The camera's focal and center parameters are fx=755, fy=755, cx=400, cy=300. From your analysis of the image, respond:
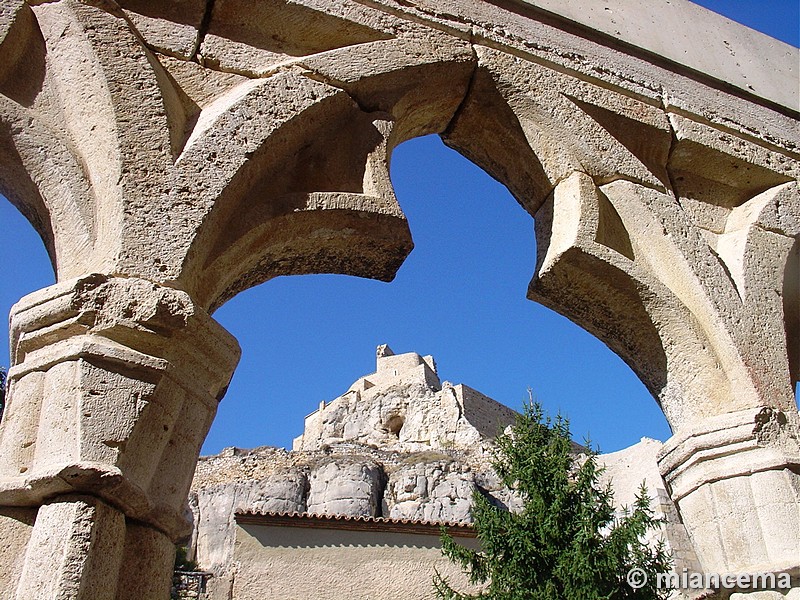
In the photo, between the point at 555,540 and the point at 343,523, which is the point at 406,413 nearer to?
the point at 343,523

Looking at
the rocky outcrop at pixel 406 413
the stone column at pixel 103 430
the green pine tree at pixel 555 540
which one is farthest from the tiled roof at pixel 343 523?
the rocky outcrop at pixel 406 413

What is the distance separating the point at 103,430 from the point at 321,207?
1.24m

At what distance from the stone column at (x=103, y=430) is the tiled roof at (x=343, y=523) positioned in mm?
11447

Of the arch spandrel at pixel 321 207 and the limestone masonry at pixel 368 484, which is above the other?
the limestone masonry at pixel 368 484

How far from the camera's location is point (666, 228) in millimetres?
3477

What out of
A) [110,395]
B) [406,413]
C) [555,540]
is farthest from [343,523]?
[406,413]

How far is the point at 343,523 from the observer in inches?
526

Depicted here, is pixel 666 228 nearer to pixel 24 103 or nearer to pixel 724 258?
pixel 724 258

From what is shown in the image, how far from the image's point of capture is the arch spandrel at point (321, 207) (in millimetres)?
2145

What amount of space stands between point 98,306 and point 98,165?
23.1 inches

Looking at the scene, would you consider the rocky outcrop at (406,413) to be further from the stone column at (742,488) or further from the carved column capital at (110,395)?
the carved column capital at (110,395)

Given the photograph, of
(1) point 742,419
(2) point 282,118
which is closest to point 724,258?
(1) point 742,419

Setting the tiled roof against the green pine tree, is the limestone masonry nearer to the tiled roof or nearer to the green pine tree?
the tiled roof

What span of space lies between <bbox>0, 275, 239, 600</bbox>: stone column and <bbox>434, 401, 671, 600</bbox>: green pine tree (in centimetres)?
752
